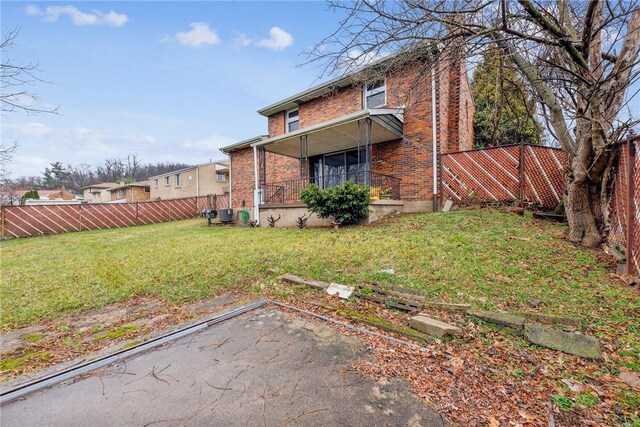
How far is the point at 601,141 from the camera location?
14.7 ft

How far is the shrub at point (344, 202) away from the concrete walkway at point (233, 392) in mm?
5891

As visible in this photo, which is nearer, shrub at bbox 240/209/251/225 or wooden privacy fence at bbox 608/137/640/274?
wooden privacy fence at bbox 608/137/640/274

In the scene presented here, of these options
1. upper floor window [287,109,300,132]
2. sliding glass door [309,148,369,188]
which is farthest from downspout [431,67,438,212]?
upper floor window [287,109,300,132]

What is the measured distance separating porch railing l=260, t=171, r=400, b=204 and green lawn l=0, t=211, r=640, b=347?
2.45 meters

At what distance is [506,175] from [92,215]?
764 inches

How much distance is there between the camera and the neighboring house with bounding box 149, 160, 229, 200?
2413cm

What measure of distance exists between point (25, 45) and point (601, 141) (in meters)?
8.79

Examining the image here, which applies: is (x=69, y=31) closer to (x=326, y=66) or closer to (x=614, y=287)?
(x=326, y=66)

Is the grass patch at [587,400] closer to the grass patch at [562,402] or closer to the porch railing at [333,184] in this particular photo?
the grass patch at [562,402]

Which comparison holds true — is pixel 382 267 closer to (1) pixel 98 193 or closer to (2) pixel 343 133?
(2) pixel 343 133

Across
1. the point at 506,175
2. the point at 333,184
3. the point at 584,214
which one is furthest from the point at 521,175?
the point at 333,184

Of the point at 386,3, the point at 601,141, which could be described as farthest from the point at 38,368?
the point at 601,141

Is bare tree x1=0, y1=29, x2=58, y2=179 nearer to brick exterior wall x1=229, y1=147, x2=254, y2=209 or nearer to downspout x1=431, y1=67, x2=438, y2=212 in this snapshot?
downspout x1=431, y1=67, x2=438, y2=212

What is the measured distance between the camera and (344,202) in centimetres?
839
